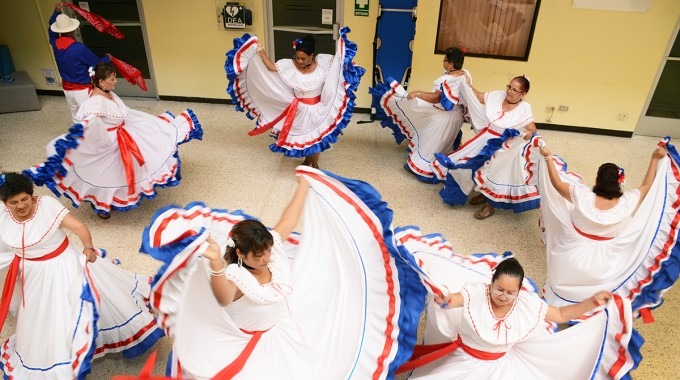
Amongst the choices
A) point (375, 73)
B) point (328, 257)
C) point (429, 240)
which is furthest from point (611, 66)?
point (328, 257)

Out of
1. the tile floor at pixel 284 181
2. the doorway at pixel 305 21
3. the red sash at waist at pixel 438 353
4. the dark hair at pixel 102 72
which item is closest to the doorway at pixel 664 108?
the tile floor at pixel 284 181

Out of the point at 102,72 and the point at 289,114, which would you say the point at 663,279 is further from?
the point at 102,72

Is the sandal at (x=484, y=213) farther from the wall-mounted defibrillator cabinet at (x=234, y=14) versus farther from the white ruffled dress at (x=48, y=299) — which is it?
the wall-mounted defibrillator cabinet at (x=234, y=14)

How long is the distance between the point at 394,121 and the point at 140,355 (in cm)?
304

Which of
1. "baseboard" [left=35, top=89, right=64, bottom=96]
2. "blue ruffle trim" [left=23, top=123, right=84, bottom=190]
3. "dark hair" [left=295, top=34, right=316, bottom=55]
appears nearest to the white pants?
"blue ruffle trim" [left=23, top=123, right=84, bottom=190]

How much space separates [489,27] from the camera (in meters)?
5.50

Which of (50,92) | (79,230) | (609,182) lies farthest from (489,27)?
(50,92)

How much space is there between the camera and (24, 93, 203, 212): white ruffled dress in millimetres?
3508

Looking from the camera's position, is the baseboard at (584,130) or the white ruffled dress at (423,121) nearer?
the white ruffled dress at (423,121)

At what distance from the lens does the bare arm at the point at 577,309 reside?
2125 millimetres

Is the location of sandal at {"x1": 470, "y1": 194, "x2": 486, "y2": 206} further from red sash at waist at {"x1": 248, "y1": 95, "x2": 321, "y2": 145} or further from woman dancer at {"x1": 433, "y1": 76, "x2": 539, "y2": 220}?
red sash at waist at {"x1": 248, "y1": 95, "x2": 321, "y2": 145}

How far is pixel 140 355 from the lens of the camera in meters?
2.91

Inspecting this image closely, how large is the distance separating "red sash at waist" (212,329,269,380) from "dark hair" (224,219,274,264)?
39 cm

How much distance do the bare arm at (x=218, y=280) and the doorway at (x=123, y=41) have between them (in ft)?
16.2
